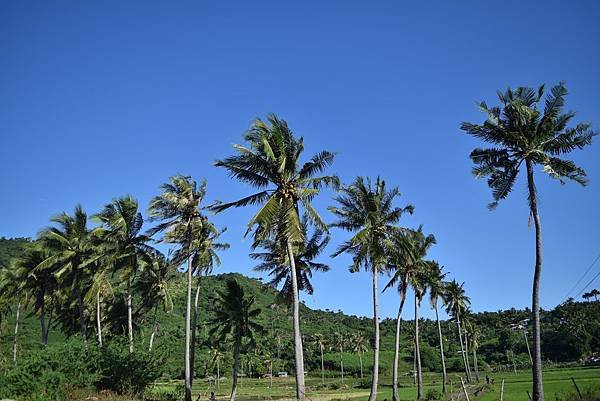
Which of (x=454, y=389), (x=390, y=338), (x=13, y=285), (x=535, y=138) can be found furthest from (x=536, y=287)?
(x=390, y=338)

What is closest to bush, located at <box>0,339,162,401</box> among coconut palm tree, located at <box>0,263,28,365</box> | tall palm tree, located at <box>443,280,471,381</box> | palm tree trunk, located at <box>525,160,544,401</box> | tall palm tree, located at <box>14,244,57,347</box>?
tall palm tree, located at <box>14,244,57,347</box>

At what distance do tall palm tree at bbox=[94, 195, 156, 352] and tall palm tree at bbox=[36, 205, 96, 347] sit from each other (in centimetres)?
161

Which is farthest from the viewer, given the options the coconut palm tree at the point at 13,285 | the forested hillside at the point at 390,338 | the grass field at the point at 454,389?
the forested hillside at the point at 390,338

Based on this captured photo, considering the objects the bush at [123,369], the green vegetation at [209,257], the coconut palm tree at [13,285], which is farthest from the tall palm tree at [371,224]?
the coconut palm tree at [13,285]

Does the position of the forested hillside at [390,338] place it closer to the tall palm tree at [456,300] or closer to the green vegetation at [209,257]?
the tall palm tree at [456,300]

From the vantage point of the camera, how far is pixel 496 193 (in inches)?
915

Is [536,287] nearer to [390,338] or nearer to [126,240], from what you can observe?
[126,240]

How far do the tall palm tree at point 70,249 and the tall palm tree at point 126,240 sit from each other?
63.3 inches

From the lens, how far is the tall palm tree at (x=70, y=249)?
111 ft

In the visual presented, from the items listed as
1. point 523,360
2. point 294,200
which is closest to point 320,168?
point 294,200

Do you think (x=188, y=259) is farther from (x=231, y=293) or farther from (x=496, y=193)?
(x=496, y=193)

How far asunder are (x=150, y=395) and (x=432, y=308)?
28.4 metres

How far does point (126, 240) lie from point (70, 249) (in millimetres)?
4836

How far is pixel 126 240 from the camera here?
32.8 meters
